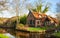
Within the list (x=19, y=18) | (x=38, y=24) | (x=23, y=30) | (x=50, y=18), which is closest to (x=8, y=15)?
(x=19, y=18)

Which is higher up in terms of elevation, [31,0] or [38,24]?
[31,0]

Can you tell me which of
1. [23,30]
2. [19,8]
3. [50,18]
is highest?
[19,8]

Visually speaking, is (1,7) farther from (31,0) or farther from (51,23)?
(51,23)

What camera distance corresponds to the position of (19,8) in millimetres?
3959

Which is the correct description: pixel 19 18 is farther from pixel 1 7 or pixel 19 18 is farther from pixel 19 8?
pixel 1 7

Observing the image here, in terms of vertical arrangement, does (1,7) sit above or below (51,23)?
above

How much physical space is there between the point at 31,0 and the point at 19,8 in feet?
1.20

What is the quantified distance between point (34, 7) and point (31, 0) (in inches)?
7.6

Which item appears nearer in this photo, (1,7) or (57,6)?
(57,6)

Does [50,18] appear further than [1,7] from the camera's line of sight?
No

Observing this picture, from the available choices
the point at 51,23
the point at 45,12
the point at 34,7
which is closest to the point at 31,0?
the point at 34,7

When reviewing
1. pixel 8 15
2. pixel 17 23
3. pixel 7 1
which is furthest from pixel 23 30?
pixel 7 1

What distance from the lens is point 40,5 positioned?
3.89 m

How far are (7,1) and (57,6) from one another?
4.26 feet
